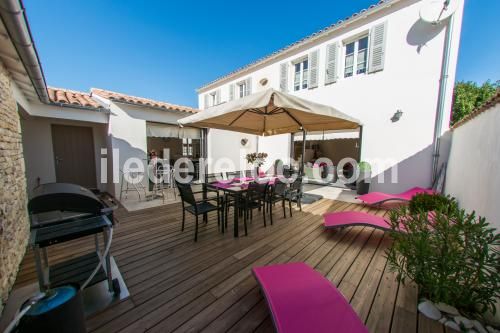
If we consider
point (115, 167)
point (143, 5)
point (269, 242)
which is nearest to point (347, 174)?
point (269, 242)

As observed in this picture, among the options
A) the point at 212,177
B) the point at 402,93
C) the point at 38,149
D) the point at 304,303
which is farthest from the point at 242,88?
the point at 304,303

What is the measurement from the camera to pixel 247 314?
1.76 metres

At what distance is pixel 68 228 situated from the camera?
1.84 metres

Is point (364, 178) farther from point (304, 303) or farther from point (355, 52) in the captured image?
point (304, 303)

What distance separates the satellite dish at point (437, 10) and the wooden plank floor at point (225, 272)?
591cm

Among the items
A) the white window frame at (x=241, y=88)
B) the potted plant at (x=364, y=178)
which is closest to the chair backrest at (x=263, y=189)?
the potted plant at (x=364, y=178)

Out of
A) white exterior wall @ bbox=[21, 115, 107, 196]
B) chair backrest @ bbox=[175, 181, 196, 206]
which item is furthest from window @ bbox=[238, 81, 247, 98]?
chair backrest @ bbox=[175, 181, 196, 206]

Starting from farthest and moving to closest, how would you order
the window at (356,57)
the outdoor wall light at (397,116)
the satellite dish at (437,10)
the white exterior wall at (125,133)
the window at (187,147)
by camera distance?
the window at (187,147) < the window at (356,57) < the outdoor wall light at (397,116) < the white exterior wall at (125,133) < the satellite dish at (437,10)

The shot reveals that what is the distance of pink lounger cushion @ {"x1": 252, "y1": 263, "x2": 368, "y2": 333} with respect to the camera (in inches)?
54.8

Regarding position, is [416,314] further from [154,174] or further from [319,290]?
[154,174]

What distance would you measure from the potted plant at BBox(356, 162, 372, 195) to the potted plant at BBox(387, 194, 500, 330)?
4.84 metres

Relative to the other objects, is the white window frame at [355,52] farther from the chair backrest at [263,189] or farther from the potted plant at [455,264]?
the potted plant at [455,264]

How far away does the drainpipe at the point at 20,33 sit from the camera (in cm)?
144

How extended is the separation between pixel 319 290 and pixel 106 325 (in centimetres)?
192
